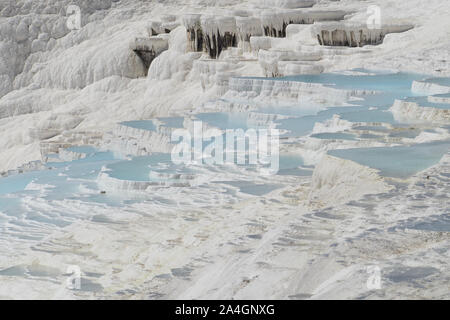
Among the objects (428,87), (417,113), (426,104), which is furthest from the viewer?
(428,87)

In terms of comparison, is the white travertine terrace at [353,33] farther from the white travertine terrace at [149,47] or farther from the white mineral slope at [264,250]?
the white mineral slope at [264,250]

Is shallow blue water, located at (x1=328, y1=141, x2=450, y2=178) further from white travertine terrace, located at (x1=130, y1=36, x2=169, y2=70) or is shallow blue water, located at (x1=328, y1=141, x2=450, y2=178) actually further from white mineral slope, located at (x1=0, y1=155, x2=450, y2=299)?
white travertine terrace, located at (x1=130, y1=36, x2=169, y2=70)

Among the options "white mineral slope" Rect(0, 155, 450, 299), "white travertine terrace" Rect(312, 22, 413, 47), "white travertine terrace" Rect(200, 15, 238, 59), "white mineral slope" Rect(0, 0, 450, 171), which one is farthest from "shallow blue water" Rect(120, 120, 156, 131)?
"white travertine terrace" Rect(200, 15, 238, 59)

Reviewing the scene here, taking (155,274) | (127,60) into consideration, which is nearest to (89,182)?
(155,274)

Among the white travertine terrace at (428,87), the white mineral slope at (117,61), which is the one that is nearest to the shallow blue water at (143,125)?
the white mineral slope at (117,61)

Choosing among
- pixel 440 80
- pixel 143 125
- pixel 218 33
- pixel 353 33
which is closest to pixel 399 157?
pixel 440 80

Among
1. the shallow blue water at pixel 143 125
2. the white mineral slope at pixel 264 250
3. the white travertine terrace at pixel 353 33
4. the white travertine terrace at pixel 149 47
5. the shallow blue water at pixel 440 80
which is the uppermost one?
the white travertine terrace at pixel 353 33

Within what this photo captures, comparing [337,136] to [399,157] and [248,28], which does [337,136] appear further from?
[248,28]

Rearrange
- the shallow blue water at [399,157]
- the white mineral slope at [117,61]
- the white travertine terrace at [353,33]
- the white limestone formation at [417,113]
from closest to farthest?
the shallow blue water at [399,157], the white limestone formation at [417,113], the white mineral slope at [117,61], the white travertine terrace at [353,33]

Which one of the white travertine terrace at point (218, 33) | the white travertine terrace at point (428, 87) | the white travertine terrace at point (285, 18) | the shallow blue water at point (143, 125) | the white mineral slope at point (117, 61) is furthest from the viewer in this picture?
the white travertine terrace at point (218, 33)

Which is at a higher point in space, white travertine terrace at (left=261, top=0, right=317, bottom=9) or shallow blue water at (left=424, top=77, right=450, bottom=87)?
white travertine terrace at (left=261, top=0, right=317, bottom=9)
